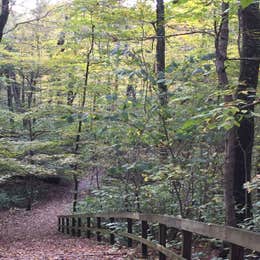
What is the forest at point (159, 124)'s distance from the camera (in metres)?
5.68

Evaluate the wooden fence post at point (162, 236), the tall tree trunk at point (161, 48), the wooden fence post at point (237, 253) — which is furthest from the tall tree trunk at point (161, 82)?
the wooden fence post at point (237, 253)

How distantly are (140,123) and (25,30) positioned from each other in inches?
793

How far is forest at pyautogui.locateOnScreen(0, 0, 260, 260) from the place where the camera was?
5.68 m

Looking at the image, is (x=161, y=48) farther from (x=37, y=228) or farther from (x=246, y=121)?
(x=37, y=228)

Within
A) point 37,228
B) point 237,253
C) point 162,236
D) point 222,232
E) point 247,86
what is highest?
point 247,86

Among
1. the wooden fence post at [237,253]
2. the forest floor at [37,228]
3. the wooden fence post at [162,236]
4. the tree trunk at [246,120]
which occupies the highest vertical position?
the tree trunk at [246,120]

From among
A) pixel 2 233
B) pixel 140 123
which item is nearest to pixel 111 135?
pixel 140 123

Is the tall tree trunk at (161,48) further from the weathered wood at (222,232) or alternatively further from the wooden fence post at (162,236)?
the weathered wood at (222,232)

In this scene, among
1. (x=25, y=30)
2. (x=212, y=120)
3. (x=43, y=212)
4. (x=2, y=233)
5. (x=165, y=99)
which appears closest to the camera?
(x=212, y=120)

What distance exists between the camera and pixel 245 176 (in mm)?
6527

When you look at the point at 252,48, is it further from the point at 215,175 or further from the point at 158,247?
the point at 158,247

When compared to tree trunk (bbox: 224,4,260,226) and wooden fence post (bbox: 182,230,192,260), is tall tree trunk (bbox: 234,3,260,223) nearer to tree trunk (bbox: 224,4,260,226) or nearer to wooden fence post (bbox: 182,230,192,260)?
tree trunk (bbox: 224,4,260,226)

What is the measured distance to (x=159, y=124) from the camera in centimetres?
773

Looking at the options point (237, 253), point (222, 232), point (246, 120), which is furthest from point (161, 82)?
point (237, 253)
